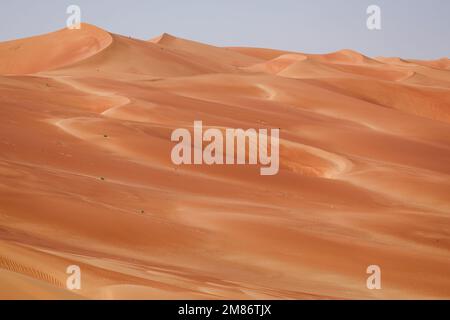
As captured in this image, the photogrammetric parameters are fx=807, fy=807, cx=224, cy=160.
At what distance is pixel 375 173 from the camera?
730 inches

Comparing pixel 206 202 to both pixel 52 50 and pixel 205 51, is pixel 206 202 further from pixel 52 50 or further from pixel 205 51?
pixel 205 51

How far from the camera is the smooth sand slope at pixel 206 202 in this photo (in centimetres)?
819

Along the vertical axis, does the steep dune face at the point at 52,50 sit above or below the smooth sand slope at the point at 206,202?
above

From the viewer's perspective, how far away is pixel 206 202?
12.6 meters

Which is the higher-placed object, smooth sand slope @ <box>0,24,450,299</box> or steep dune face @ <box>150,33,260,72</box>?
steep dune face @ <box>150,33,260,72</box>

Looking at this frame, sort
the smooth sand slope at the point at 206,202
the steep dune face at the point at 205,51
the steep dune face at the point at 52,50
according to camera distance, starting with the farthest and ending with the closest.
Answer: the steep dune face at the point at 205,51 < the steep dune face at the point at 52,50 < the smooth sand slope at the point at 206,202

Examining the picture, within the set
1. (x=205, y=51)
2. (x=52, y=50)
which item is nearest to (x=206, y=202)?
(x=52, y=50)

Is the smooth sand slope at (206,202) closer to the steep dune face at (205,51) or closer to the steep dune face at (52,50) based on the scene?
the steep dune face at (52,50)

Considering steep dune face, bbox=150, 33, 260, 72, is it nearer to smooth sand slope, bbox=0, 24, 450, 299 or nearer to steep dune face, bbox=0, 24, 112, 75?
steep dune face, bbox=0, 24, 112, 75

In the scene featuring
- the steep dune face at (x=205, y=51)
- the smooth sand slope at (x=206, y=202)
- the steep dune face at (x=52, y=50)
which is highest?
the steep dune face at (x=205, y=51)

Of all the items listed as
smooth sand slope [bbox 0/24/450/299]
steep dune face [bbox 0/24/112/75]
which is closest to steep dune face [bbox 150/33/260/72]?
steep dune face [bbox 0/24/112/75]

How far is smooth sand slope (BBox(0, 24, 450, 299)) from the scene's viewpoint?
8.19 m

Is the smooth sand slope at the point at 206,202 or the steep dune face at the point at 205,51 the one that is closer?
the smooth sand slope at the point at 206,202

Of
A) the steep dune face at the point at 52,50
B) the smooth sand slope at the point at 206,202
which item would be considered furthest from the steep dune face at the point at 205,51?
the smooth sand slope at the point at 206,202
